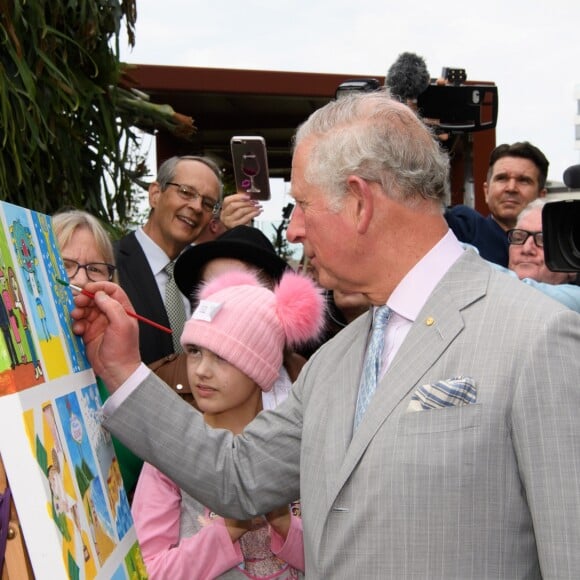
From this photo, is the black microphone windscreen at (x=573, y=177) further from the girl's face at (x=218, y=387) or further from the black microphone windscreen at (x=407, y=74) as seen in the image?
the girl's face at (x=218, y=387)

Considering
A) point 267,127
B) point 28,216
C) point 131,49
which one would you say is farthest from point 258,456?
point 267,127

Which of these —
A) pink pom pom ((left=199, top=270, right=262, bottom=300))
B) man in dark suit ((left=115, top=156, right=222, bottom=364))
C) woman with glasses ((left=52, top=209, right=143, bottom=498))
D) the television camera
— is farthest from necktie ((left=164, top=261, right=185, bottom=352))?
the television camera

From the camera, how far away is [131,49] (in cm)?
533

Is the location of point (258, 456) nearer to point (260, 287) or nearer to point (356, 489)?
point (356, 489)

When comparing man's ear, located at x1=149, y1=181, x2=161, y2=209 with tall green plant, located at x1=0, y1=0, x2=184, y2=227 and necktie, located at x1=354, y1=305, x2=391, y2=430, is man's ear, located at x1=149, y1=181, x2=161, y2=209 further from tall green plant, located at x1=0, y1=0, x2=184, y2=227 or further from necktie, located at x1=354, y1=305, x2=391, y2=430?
necktie, located at x1=354, y1=305, x2=391, y2=430

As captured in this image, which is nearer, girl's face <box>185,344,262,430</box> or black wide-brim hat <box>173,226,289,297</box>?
girl's face <box>185,344,262,430</box>

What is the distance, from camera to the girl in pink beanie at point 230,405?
2.17 meters

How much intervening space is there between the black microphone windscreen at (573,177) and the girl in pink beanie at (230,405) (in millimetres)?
839

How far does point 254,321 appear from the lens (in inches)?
97.9

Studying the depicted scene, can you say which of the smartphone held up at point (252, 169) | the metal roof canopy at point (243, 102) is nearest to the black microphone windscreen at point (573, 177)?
the smartphone held up at point (252, 169)

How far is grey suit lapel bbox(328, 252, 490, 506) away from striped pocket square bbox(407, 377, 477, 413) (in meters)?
0.03

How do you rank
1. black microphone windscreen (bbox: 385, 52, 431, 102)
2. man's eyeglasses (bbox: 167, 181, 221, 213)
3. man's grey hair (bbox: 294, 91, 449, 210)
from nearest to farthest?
man's grey hair (bbox: 294, 91, 449, 210)
black microphone windscreen (bbox: 385, 52, 431, 102)
man's eyeglasses (bbox: 167, 181, 221, 213)

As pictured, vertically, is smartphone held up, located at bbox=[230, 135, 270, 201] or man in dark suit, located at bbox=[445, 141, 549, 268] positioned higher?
smartphone held up, located at bbox=[230, 135, 270, 201]

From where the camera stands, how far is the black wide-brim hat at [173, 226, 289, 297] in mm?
3080
